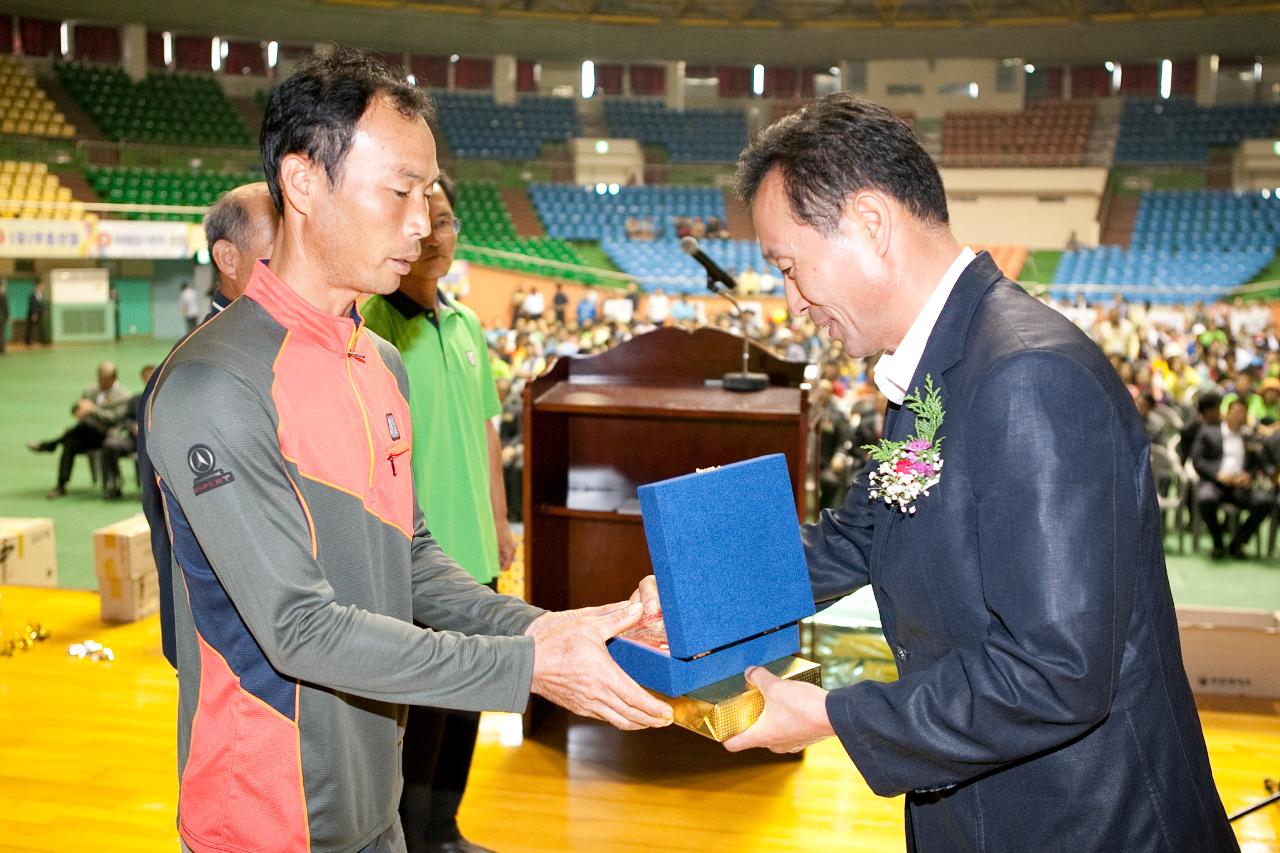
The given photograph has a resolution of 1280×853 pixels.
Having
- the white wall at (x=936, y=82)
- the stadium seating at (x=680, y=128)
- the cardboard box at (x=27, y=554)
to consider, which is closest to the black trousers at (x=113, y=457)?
the cardboard box at (x=27, y=554)

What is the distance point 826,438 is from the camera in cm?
750

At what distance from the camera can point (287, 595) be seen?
4.19ft

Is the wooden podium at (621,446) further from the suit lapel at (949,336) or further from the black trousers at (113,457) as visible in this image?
the black trousers at (113,457)

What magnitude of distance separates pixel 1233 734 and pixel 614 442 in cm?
224

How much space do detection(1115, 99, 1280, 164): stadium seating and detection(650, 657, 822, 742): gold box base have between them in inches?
992

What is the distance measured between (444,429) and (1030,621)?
176 centimetres

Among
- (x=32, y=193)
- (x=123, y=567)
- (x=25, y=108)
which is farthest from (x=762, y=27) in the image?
(x=123, y=567)

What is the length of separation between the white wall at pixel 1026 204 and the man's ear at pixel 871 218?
2274 cm

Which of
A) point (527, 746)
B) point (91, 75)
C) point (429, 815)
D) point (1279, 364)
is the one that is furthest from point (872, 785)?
point (91, 75)

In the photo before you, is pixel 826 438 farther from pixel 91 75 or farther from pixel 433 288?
pixel 91 75

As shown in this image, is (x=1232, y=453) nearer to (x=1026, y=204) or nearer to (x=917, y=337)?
(x=917, y=337)

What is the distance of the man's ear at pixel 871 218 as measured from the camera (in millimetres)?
1288

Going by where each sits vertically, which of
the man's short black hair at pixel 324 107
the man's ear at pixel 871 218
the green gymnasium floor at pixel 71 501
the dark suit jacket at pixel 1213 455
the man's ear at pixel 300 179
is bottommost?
the green gymnasium floor at pixel 71 501

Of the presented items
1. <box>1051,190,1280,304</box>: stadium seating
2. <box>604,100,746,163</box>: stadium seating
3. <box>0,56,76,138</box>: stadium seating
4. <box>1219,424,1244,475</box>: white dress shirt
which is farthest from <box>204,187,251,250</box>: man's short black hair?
<box>604,100,746,163</box>: stadium seating
